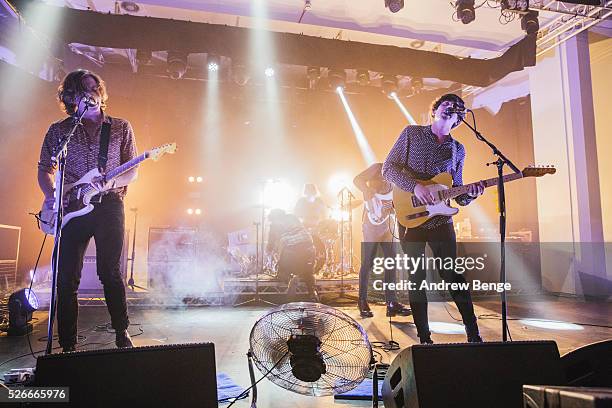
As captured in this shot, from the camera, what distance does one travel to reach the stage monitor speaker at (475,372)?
1558mm

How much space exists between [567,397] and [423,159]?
8.96 feet

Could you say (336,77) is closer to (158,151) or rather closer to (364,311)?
(364,311)

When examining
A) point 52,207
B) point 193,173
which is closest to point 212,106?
point 193,173

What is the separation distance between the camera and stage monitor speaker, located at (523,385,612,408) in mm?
831

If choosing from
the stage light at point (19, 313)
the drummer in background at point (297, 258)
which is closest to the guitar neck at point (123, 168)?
the stage light at point (19, 313)

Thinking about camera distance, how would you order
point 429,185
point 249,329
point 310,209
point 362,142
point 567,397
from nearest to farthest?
1. point 567,397
2. point 429,185
3. point 249,329
4. point 310,209
5. point 362,142

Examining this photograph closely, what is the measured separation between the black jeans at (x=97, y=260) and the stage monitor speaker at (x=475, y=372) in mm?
2473

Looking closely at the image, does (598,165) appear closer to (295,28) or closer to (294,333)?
(295,28)

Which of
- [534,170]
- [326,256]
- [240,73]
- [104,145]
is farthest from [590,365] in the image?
[240,73]

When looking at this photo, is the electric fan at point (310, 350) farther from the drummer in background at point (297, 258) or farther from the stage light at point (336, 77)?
the stage light at point (336, 77)

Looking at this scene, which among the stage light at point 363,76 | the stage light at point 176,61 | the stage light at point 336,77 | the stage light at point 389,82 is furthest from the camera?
the stage light at point 389,82

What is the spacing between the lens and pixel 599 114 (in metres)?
8.27

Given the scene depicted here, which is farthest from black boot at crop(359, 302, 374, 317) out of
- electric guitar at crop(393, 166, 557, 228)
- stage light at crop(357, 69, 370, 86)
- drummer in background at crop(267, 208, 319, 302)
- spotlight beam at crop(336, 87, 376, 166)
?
spotlight beam at crop(336, 87, 376, 166)

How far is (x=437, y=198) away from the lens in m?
3.31
